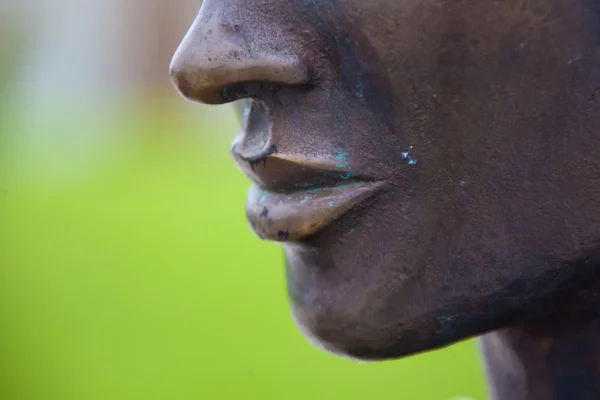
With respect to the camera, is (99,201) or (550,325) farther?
(99,201)

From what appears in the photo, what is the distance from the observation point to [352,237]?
545mm

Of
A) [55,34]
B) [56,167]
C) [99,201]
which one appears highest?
[55,34]

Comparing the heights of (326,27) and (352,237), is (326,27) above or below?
above

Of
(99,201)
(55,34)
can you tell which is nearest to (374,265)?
(99,201)

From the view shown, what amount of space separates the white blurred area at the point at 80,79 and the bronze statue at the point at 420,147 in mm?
3520

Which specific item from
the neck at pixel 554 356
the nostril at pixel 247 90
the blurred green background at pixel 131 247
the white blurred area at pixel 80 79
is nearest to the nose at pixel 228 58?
the nostril at pixel 247 90

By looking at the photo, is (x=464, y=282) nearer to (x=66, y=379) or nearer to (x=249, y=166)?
(x=249, y=166)

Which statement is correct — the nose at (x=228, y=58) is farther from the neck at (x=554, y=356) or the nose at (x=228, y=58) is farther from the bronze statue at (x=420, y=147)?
the neck at (x=554, y=356)

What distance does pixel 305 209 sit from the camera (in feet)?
1.77

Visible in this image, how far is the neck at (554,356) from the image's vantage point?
1.95ft

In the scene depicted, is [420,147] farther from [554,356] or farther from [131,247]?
[131,247]

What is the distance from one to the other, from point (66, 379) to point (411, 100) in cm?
249

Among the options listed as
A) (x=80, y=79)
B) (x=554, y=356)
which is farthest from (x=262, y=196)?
(x=80, y=79)

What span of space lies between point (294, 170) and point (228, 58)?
0.10m
